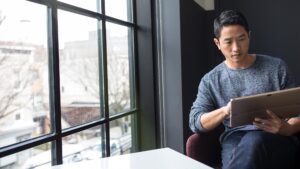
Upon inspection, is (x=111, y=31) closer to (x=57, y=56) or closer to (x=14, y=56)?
→ (x=57, y=56)

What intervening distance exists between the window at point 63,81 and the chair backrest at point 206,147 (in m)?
0.64

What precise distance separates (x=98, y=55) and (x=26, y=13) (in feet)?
2.24

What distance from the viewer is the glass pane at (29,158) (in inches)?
51.5

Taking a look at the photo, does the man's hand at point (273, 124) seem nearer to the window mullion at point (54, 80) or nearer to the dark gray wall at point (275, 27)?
the window mullion at point (54, 80)

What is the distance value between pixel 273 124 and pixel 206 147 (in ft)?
1.30

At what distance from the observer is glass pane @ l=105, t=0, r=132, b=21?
2201mm

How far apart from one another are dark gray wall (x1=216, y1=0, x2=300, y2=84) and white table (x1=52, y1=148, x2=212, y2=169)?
2.32 m

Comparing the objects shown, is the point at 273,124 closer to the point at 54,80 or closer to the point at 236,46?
the point at 236,46

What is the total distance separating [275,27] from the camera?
3.01 m

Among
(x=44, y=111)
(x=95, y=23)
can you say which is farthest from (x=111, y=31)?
(x=44, y=111)

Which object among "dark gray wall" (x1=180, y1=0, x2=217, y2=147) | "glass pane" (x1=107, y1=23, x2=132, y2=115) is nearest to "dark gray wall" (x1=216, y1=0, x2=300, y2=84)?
"dark gray wall" (x1=180, y1=0, x2=217, y2=147)

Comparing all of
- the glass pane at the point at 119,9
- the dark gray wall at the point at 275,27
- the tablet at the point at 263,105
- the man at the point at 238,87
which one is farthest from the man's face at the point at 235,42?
the dark gray wall at the point at 275,27

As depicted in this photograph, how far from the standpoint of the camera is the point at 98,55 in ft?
6.79

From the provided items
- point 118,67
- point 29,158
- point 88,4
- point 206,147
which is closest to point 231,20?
point 206,147
